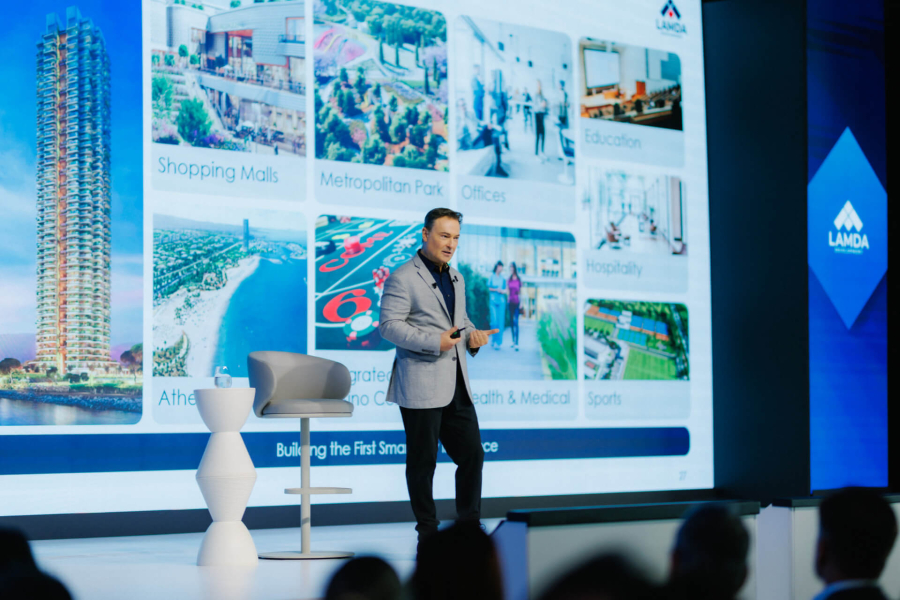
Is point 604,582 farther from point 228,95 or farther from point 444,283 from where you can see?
point 228,95

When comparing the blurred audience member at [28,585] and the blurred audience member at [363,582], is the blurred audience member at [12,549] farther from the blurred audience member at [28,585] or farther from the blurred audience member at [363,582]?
the blurred audience member at [363,582]

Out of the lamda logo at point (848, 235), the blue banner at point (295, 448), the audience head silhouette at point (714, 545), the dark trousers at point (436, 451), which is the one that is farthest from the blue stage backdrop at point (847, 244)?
the audience head silhouette at point (714, 545)

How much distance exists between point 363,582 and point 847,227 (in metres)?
5.94

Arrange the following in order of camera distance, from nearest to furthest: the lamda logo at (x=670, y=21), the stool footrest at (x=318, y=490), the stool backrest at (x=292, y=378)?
the stool footrest at (x=318, y=490) < the stool backrest at (x=292, y=378) < the lamda logo at (x=670, y=21)

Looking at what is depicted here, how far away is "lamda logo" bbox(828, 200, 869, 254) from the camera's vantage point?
6383 millimetres

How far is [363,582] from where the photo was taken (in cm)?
124

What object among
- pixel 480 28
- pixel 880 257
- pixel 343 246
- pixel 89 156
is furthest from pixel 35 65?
pixel 880 257

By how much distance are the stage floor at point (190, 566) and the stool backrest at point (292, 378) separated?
65cm

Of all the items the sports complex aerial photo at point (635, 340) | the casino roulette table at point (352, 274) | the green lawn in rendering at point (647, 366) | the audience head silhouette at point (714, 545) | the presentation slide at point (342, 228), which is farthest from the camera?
the green lawn in rendering at point (647, 366)

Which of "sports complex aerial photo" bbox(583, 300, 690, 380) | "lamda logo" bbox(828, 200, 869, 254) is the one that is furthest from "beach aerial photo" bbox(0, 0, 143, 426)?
"lamda logo" bbox(828, 200, 869, 254)

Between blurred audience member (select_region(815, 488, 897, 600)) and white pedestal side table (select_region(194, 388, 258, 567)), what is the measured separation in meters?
2.54

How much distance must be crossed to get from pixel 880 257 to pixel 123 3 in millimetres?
4988

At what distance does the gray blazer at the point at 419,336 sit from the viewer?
3838mm

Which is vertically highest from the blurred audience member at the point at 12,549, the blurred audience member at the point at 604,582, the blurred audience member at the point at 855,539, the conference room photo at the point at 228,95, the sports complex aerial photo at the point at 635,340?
the conference room photo at the point at 228,95
